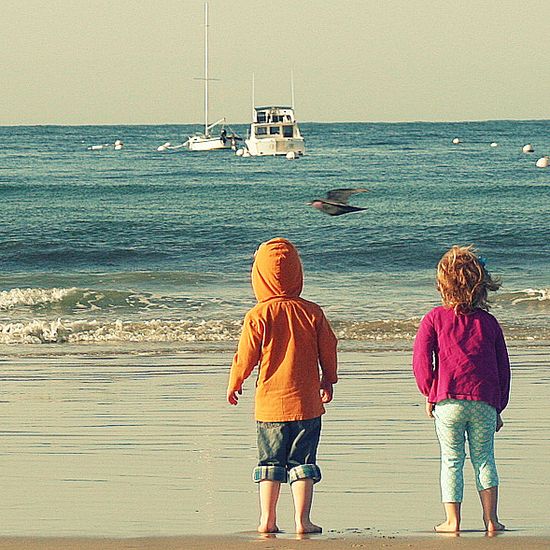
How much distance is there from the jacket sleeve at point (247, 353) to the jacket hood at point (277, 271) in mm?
131

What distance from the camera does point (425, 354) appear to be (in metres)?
4.69

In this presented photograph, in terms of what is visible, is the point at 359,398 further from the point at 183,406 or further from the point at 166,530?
the point at 166,530

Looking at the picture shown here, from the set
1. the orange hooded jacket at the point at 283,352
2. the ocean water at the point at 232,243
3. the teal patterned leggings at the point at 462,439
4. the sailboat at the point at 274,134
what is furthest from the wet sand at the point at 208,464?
the sailboat at the point at 274,134

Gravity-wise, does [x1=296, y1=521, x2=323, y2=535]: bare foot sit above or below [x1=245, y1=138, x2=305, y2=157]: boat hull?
below

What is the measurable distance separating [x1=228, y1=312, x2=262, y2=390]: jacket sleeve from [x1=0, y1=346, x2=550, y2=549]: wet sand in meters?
0.65

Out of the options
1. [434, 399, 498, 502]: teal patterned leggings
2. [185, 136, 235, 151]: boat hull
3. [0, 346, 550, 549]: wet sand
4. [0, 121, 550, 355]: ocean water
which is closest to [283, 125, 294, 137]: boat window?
[0, 121, 550, 355]: ocean water

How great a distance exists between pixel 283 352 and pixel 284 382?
0.42 ft

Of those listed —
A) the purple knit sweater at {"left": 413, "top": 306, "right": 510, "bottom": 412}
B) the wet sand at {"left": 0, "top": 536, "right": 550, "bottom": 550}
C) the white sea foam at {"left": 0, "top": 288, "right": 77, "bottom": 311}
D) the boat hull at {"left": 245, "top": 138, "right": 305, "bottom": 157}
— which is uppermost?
the boat hull at {"left": 245, "top": 138, "right": 305, "bottom": 157}

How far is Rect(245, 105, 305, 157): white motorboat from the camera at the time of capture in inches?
2222

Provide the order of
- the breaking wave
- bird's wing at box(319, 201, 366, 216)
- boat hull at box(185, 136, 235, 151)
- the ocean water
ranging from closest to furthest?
1. bird's wing at box(319, 201, 366, 216)
2. the breaking wave
3. the ocean water
4. boat hull at box(185, 136, 235, 151)

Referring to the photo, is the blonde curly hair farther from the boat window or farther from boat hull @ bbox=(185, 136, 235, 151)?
boat hull @ bbox=(185, 136, 235, 151)

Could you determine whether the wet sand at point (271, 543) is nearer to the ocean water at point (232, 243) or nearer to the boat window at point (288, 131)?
the ocean water at point (232, 243)

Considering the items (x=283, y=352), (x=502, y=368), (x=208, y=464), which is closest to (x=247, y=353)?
(x=283, y=352)

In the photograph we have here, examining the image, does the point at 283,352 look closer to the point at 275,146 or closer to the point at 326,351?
the point at 326,351
